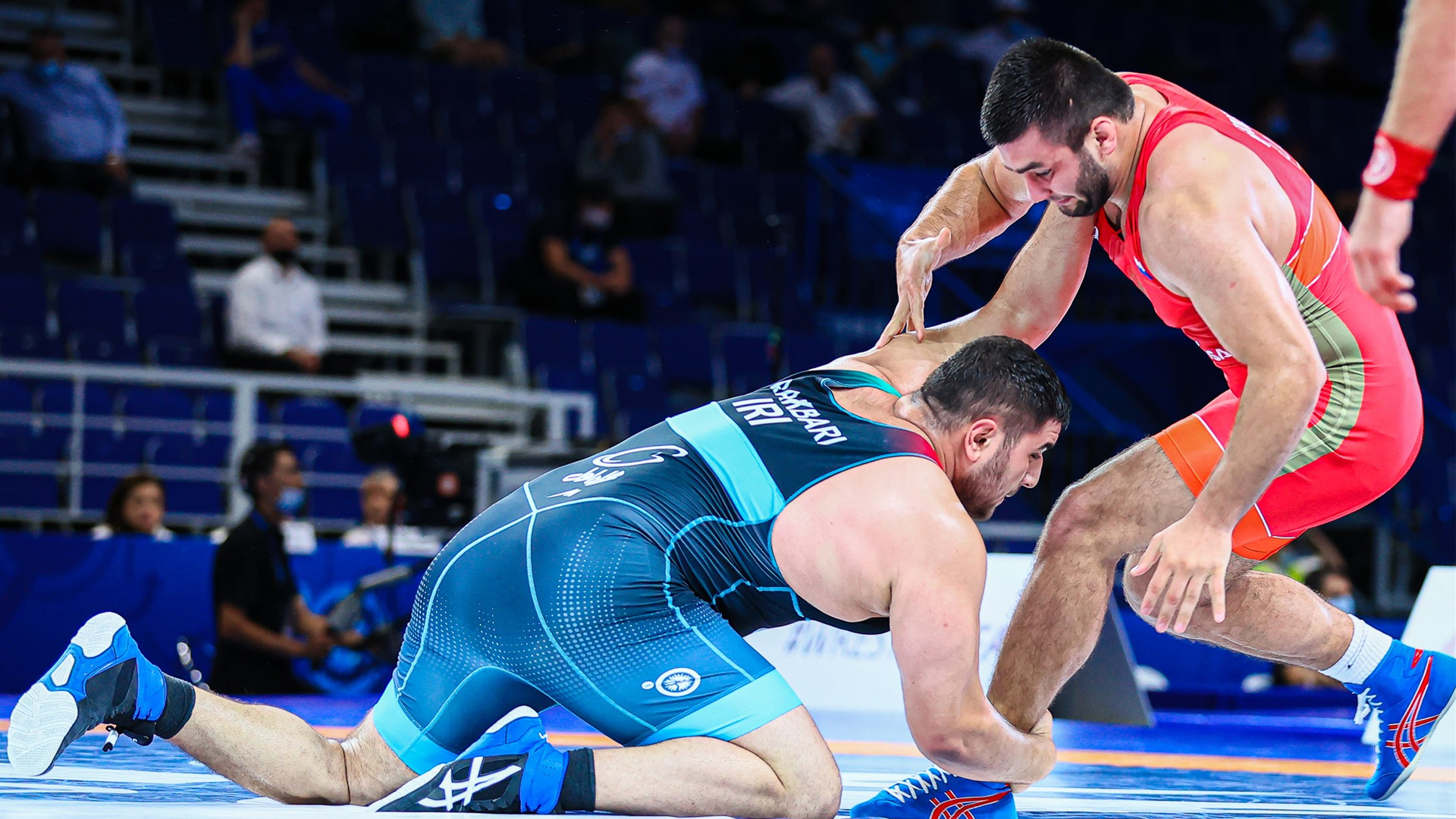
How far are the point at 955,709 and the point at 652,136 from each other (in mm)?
7089

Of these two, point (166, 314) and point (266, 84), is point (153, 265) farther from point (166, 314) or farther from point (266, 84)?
point (266, 84)

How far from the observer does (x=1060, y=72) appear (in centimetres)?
264

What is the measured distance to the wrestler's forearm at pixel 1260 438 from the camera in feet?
7.89

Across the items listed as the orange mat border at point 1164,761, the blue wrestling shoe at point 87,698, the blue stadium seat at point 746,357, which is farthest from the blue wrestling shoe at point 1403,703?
the blue stadium seat at point 746,357

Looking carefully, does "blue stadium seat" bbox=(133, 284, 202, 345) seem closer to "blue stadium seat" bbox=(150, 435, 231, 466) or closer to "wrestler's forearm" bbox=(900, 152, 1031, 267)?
"blue stadium seat" bbox=(150, 435, 231, 466)

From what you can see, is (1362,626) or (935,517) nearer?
(935,517)

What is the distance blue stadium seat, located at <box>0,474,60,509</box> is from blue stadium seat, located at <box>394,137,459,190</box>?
9.91 feet

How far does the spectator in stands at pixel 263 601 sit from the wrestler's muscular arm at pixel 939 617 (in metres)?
3.46

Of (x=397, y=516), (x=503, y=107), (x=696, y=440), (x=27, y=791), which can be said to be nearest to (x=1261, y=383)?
(x=696, y=440)

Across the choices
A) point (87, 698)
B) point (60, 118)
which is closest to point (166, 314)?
point (60, 118)

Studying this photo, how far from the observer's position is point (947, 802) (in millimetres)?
2658

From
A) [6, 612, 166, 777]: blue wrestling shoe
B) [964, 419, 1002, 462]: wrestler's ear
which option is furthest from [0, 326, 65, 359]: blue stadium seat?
[964, 419, 1002, 462]: wrestler's ear

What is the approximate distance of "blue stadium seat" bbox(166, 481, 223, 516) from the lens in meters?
6.78

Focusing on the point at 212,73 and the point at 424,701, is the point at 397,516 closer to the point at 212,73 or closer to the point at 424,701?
the point at 424,701
